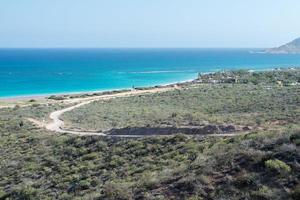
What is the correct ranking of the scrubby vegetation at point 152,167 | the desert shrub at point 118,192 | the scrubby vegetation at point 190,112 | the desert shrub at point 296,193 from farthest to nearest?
the scrubby vegetation at point 190,112, the desert shrub at point 118,192, the scrubby vegetation at point 152,167, the desert shrub at point 296,193

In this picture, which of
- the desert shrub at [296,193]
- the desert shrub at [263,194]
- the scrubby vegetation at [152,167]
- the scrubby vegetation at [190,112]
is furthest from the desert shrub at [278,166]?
the scrubby vegetation at [190,112]

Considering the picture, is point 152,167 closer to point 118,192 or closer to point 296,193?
point 118,192

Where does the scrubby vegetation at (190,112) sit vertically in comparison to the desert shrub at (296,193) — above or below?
below

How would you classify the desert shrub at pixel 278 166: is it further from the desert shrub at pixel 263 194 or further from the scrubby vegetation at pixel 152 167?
the desert shrub at pixel 263 194

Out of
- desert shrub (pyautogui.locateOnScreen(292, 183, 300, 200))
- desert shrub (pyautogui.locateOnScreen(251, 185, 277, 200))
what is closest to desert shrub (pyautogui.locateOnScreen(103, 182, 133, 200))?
desert shrub (pyautogui.locateOnScreen(251, 185, 277, 200))

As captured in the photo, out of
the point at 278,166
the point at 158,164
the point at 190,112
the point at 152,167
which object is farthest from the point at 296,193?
the point at 190,112

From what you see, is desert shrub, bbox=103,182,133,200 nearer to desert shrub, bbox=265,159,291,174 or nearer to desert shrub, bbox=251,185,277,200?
desert shrub, bbox=251,185,277,200

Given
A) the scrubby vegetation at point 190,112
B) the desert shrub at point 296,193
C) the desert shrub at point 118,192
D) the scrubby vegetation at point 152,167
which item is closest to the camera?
the desert shrub at point 296,193

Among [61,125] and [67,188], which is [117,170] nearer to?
[67,188]
